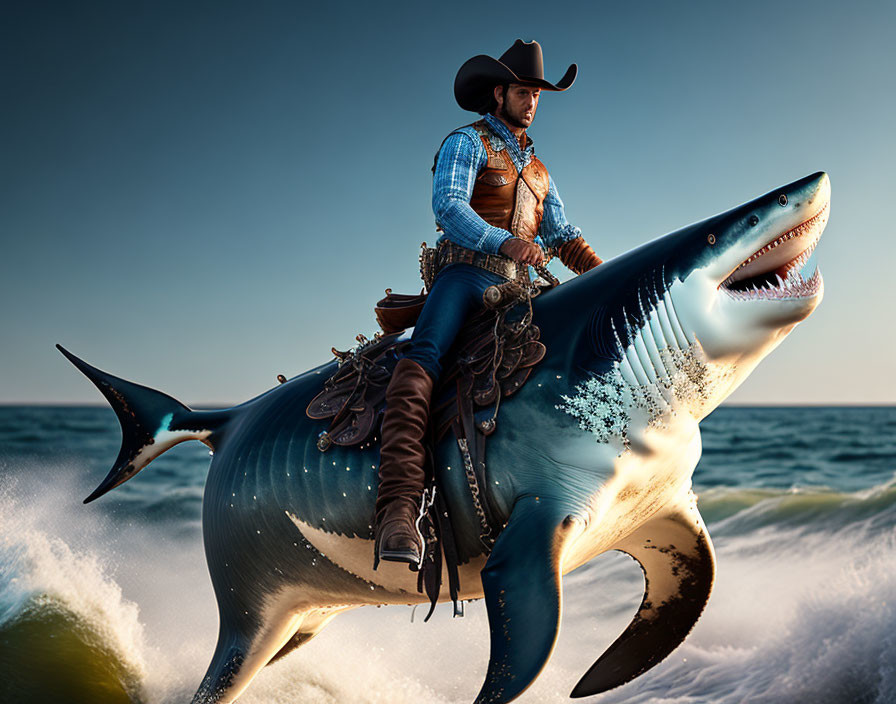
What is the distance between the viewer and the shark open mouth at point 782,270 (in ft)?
10.1

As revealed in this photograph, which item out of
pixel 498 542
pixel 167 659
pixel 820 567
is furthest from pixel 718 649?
pixel 498 542

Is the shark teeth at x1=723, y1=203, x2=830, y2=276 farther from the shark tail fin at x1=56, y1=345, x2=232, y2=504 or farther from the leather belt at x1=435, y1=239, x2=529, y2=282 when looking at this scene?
the shark tail fin at x1=56, y1=345, x2=232, y2=504

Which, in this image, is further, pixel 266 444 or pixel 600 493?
pixel 266 444

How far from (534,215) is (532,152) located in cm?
34

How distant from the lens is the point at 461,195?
3.62m

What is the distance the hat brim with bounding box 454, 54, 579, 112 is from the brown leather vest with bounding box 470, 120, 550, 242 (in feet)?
0.70

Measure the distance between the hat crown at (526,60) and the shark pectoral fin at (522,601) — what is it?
2.13m

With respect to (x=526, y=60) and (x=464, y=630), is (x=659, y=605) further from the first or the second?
(x=464, y=630)

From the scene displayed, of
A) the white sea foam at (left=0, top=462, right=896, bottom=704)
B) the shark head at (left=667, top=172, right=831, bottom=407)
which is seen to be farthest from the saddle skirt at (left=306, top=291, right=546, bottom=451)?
the white sea foam at (left=0, top=462, right=896, bottom=704)

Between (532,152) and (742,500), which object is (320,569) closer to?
(532,152)

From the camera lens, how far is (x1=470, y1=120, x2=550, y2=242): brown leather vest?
12.3ft

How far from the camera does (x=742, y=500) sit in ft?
43.4

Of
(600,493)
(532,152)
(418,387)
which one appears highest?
(532,152)

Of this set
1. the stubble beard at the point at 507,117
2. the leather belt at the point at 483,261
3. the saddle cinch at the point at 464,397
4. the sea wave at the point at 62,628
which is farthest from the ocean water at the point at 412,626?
the stubble beard at the point at 507,117
